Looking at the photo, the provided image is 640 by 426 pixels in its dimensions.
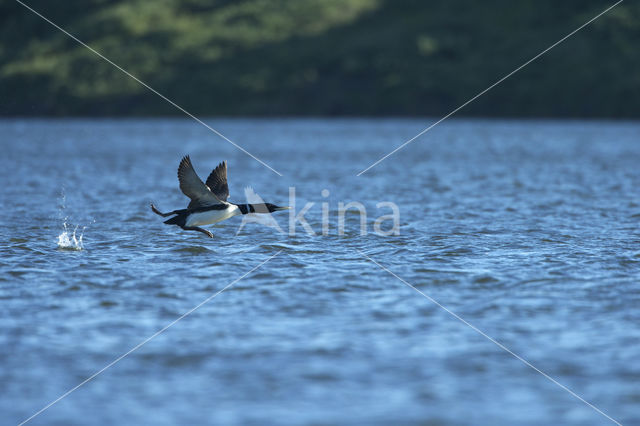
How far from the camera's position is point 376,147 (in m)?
62.7

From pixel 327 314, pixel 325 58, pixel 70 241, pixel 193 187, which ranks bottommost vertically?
pixel 327 314

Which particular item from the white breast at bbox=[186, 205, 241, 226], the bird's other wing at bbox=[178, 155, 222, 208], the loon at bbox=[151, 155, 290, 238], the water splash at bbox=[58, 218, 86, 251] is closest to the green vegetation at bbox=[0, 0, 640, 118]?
the loon at bbox=[151, 155, 290, 238]

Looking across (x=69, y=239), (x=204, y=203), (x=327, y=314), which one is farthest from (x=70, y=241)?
(x=327, y=314)

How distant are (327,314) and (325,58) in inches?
4686

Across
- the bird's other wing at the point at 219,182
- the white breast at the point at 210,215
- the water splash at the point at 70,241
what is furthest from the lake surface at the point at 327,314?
the bird's other wing at the point at 219,182

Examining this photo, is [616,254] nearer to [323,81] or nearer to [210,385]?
[210,385]

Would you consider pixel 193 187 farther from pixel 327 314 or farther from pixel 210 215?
pixel 327 314

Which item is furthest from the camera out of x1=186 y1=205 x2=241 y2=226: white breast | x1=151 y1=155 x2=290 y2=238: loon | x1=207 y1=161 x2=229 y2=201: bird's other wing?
x1=207 y1=161 x2=229 y2=201: bird's other wing

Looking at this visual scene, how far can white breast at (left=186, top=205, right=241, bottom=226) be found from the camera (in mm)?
18422

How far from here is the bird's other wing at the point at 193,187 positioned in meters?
17.4

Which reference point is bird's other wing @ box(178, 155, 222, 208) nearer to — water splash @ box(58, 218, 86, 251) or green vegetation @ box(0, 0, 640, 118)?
water splash @ box(58, 218, 86, 251)

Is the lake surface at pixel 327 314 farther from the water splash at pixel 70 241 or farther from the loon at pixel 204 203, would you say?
the loon at pixel 204 203

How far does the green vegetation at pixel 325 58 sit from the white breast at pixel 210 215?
9795 cm

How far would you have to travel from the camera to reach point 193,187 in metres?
17.8
